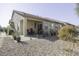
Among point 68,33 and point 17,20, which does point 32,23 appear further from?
point 68,33

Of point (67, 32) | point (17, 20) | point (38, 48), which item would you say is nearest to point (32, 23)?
point (17, 20)

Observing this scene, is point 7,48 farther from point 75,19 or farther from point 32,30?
point 75,19

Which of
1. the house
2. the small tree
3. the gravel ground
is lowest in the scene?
the gravel ground

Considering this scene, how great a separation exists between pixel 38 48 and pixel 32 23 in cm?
43

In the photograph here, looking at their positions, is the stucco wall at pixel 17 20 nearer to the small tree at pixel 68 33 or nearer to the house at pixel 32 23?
the house at pixel 32 23

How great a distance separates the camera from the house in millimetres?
4785

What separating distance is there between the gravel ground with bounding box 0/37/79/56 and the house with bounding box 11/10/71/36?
18cm

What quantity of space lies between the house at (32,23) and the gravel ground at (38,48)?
0.60 feet

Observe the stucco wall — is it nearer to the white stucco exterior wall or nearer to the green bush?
the white stucco exterior wall

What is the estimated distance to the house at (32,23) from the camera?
15.7ft

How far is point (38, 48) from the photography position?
15.9 ft

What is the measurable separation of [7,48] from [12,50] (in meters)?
0.09

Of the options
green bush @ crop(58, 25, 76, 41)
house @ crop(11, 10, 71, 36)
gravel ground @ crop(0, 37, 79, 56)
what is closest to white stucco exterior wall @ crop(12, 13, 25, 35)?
house @ crop(11, 10, 71, 36)

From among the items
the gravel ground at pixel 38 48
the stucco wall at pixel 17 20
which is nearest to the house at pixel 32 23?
the stucco wall at pixel 17 20
